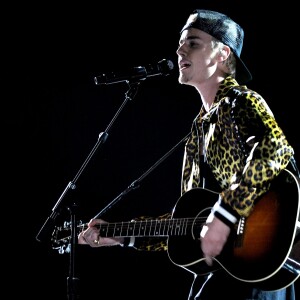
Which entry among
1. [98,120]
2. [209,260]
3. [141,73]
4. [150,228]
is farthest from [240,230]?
[98,120]

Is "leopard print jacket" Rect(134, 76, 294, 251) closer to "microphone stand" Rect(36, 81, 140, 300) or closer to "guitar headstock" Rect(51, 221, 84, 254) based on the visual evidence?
"microphone stand" Rect(36, 81, 140, 300)

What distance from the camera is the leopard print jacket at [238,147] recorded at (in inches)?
84.2

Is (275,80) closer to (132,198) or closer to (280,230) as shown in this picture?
(132,198)

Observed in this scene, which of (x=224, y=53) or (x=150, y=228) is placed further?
(x=224, y=53)

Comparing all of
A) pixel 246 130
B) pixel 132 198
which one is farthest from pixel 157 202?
pixel 246 130

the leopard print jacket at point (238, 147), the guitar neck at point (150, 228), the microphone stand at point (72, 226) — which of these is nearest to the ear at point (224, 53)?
the leopard print jacket at point (238, 147)

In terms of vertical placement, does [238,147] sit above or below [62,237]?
above

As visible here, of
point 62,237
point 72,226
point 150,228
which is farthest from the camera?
point 62,237

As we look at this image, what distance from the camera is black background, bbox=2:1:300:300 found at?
4.38 m

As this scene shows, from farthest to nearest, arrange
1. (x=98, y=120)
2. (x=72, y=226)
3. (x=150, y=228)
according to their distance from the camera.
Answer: (x=98, y=120) < (x=150, y=228) < (x=72, y=226)

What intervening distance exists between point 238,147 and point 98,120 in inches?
99.6

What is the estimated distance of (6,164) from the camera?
4508 mm

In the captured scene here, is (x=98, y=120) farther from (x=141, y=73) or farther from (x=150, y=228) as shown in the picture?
(x=150, y=228)

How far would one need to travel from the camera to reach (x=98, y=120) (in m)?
4.71
